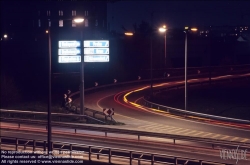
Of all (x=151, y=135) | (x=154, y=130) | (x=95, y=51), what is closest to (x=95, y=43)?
(x=95, y=51)

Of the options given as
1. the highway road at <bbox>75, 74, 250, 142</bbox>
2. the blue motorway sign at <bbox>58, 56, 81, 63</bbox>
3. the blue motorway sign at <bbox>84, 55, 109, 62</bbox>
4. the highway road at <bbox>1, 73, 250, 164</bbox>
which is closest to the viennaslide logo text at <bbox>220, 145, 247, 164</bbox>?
the highway road at <bbox>1, 73, 250, 164</bbox>

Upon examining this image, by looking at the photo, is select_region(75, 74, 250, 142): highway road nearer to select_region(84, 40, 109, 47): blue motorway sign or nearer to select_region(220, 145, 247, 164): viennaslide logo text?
select_region(220, 145, 247, 164): viennaslide logo text

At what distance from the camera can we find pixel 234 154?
20.7m

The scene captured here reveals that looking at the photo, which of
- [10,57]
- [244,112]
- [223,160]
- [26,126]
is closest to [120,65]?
[10,57]

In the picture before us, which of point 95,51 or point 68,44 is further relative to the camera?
point 95,51

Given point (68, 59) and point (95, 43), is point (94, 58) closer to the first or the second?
point (95, 43)

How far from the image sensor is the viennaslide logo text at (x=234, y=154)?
20273mm

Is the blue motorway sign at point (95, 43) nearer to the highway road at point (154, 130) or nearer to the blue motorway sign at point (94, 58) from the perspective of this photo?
the blue motorway sign at point (94, 58)

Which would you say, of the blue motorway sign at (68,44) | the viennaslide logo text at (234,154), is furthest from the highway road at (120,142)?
the blue motorway sign at (68,44)

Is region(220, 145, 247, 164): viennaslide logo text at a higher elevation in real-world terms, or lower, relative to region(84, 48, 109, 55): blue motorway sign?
lower

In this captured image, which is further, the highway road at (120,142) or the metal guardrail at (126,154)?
the highway road at (120,142)

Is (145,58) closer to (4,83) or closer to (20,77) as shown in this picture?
(20,77)

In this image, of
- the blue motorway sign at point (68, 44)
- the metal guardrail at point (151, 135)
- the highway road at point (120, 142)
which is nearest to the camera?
the highway road at point (120, 142)

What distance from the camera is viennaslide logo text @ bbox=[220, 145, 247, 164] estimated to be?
2027 cm
